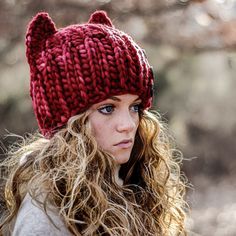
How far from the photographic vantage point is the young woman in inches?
117

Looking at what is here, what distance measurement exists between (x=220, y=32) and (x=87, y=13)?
1040mm

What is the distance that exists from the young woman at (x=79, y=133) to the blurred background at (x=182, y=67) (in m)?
2.67

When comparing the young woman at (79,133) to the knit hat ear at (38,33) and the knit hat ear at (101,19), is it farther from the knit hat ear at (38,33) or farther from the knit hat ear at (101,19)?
the knit hat ear at (101,19)

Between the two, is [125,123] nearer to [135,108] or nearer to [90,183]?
[135,108]

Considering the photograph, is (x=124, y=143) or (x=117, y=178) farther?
(x=117, y=178)

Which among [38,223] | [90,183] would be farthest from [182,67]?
[38,223]

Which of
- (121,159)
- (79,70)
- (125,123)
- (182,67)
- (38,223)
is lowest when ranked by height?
(182,67)

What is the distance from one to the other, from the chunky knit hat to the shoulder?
31 cm

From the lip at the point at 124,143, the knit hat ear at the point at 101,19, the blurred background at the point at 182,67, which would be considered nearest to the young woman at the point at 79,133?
the lip at the point at 124,143

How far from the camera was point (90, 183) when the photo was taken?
301 centimetres

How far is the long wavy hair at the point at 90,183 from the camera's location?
2.97 metres

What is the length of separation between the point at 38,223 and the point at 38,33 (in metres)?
0.71

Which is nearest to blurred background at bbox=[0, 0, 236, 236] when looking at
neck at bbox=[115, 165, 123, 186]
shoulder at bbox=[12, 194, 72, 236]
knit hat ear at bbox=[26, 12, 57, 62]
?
neck at bbox=[115, 165, 123, 186]

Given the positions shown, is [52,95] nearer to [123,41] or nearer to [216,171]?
[123,41]
